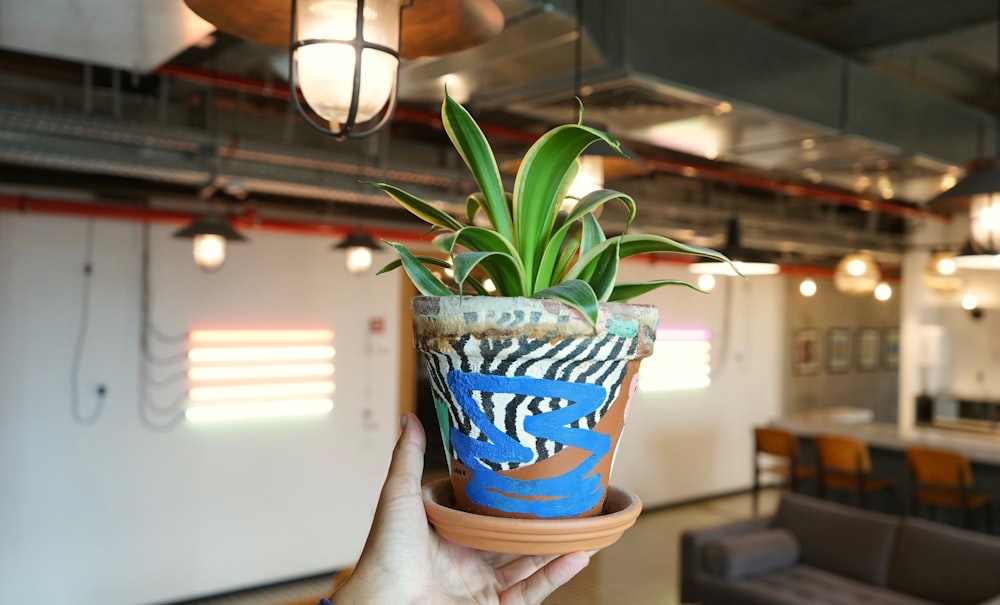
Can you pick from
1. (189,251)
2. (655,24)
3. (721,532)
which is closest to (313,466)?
(189,251)

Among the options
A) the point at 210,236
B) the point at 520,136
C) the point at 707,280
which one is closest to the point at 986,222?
the point at 520,136

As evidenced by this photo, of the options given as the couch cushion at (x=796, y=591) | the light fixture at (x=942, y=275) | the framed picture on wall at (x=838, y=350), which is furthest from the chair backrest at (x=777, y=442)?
the framed picture on wall at (x=838, y=350)

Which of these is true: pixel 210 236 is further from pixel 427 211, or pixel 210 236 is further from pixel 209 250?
pixel 427 211

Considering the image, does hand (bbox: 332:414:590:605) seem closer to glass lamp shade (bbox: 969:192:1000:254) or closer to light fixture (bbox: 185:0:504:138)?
light fixture (bbox: 185:0:504:138)

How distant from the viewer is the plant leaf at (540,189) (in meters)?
0.87

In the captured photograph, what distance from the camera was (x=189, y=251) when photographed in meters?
6.04

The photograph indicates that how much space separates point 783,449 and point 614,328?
7294mm

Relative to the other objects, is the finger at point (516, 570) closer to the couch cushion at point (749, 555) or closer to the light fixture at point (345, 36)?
the light fixture at point (345, 36)

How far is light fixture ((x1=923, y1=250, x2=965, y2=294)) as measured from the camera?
759cm

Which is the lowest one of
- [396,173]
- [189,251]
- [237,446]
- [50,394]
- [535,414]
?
[237,446]

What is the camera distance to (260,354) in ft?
20.6

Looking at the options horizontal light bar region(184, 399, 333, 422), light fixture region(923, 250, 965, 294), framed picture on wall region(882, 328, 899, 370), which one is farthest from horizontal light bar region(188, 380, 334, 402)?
framed picture on wall region(882, 328, 899, 370)

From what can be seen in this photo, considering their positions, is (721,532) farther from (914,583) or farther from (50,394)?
(50,394)

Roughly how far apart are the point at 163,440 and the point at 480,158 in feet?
18.9
